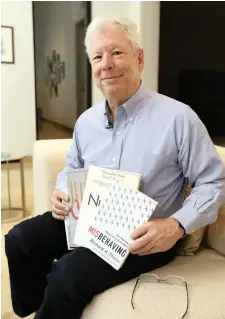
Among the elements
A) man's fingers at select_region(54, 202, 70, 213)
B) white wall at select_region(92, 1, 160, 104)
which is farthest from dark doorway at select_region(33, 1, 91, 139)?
man's fingers at select_region(54, 202, 70, 213)

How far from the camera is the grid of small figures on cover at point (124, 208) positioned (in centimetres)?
100

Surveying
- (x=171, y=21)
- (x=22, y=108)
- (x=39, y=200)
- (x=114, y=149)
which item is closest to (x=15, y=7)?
(x=22, y=108)

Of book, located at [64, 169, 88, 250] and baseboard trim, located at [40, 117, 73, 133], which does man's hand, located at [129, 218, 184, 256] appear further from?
baseboard trim, located at [40, 117, 73, 133]

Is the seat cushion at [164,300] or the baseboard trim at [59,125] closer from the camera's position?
the seat cushion at [164,300]

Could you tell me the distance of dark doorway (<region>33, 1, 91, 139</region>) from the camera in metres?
4.28

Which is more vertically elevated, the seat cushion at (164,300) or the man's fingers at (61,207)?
the man's fingers at (61,207)

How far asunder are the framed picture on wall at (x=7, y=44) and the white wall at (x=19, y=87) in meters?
0.04

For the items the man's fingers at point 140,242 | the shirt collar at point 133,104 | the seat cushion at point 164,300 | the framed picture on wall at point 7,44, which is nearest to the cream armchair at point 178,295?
the seat cushion at point 164,300

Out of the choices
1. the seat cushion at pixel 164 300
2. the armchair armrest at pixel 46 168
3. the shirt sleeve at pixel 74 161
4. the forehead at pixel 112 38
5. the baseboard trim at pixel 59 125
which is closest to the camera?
the seat cushion at pixel 164 300

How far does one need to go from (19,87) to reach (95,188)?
11.5 feet

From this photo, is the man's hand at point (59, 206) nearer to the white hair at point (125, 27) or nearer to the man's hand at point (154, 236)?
the man's hand at point (154, 236)

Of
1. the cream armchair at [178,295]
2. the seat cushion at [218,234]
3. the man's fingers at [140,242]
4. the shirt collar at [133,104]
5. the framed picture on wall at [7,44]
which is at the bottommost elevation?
the cream armchair at [178,295]

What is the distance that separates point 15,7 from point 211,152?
380 cm

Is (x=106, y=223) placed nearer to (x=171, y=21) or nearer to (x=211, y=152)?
(x=211, y=152)
